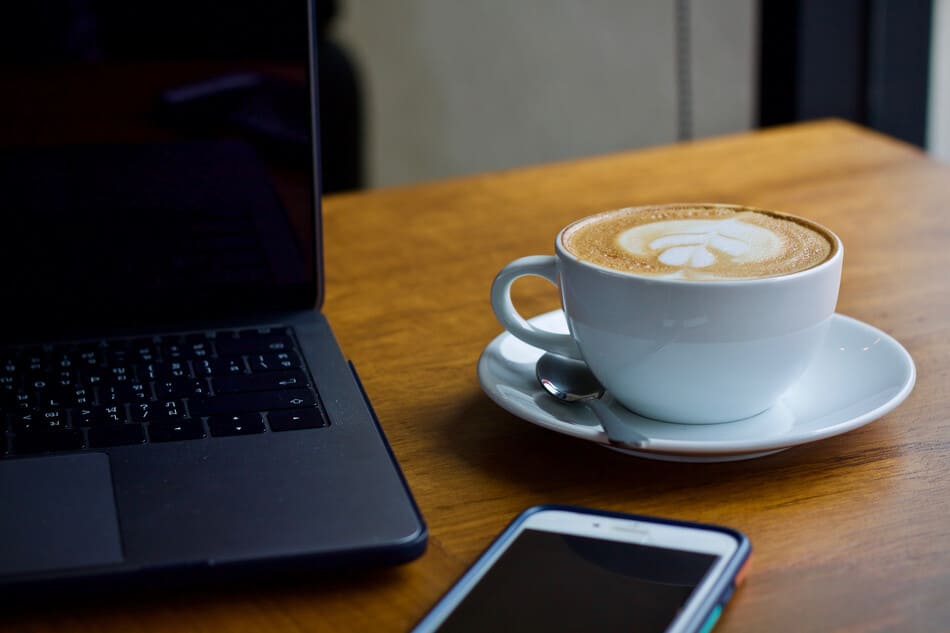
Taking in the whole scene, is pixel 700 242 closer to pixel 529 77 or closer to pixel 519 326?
pixel 519 326

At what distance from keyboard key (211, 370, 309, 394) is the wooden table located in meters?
0.05

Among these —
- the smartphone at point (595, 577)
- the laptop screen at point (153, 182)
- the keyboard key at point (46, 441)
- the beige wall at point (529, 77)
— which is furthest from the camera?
the beige wall at point (529, 77)

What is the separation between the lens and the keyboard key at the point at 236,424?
19.9 inches

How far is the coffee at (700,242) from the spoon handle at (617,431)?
0.07 m

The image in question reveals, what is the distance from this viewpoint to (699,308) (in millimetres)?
475

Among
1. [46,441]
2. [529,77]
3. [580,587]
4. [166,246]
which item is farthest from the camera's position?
[529,77]

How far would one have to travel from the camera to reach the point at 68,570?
41 cm

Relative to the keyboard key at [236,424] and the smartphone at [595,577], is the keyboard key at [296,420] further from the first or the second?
the smartphone at [595,577]

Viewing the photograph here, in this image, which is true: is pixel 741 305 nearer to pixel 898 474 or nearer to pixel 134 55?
pixel 898 474

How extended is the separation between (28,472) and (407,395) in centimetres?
20

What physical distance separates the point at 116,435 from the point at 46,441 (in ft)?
0.10

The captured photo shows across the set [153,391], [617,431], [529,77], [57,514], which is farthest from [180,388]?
[529,77]

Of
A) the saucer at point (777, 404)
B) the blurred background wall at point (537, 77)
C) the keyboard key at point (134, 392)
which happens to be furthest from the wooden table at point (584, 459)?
the blurred background wall at point (537, 77)

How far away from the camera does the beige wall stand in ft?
7.51
